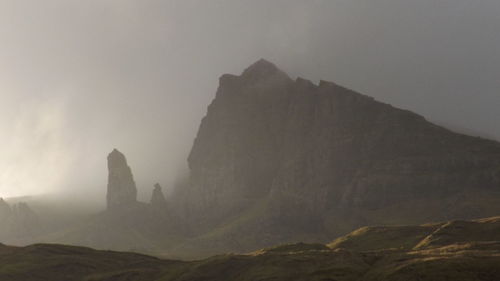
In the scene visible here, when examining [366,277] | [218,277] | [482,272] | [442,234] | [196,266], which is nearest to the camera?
[482,272]

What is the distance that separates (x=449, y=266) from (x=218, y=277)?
73345 mm

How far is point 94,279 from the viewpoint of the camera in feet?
613

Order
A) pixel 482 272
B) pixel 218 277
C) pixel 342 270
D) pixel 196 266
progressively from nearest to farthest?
1. pixel 482 272
2. pixel 342 270
3. pixel 218 277
4. pixel 196 266

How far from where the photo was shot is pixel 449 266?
123750mm

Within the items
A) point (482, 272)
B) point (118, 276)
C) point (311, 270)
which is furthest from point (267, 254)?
point (482, 272)

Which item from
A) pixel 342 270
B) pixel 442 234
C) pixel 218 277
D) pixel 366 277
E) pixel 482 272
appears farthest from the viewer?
pixel 442 234

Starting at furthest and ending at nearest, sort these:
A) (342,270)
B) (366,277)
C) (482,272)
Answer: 1. (342,270)
2. (366,277)
3. (482,272)

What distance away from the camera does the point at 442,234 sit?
656ft

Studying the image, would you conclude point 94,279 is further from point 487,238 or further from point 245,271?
point 487,238

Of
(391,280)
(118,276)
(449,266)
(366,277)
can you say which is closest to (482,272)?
(449,266)

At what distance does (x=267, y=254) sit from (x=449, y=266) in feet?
242

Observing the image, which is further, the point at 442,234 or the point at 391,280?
the point at 442,234

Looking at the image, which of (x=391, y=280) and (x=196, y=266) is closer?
(x=391, y=280)

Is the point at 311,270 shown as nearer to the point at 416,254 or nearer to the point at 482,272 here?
the point at 416,254
